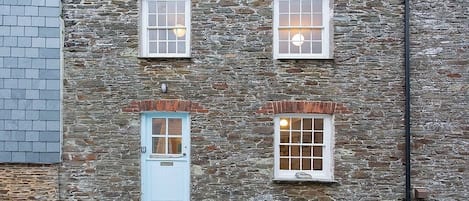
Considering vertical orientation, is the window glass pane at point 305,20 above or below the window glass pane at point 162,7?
below

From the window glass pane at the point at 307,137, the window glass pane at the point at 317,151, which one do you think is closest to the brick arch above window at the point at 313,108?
the window glass pane at the point at 307,137

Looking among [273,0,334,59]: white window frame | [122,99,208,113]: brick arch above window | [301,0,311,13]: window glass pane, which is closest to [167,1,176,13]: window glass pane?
[122,99,208,113]: brick arch above window

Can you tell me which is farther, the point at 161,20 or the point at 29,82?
the point at 161,20

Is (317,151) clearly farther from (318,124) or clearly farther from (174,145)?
(174,145)

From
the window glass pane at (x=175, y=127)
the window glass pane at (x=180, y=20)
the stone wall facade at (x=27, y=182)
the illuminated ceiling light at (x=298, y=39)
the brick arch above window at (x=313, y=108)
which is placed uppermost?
the window glass pane at (x=180, y=20)

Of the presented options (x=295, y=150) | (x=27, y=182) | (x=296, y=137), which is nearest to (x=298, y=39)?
(x=296, y=137)

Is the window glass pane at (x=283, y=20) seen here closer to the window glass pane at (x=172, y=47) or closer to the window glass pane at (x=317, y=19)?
the window glass pane at (x=317, y=19)

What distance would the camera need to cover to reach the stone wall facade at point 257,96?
750cm

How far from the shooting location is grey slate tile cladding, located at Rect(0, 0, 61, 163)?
7602mm

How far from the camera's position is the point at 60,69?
25.2 feet

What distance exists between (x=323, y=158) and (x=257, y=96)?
1.91 m

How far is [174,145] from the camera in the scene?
7.84 meters

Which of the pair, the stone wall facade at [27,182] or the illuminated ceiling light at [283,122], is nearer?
the stone wall facade at [27,182]

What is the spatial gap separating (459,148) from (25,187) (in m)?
8.95
